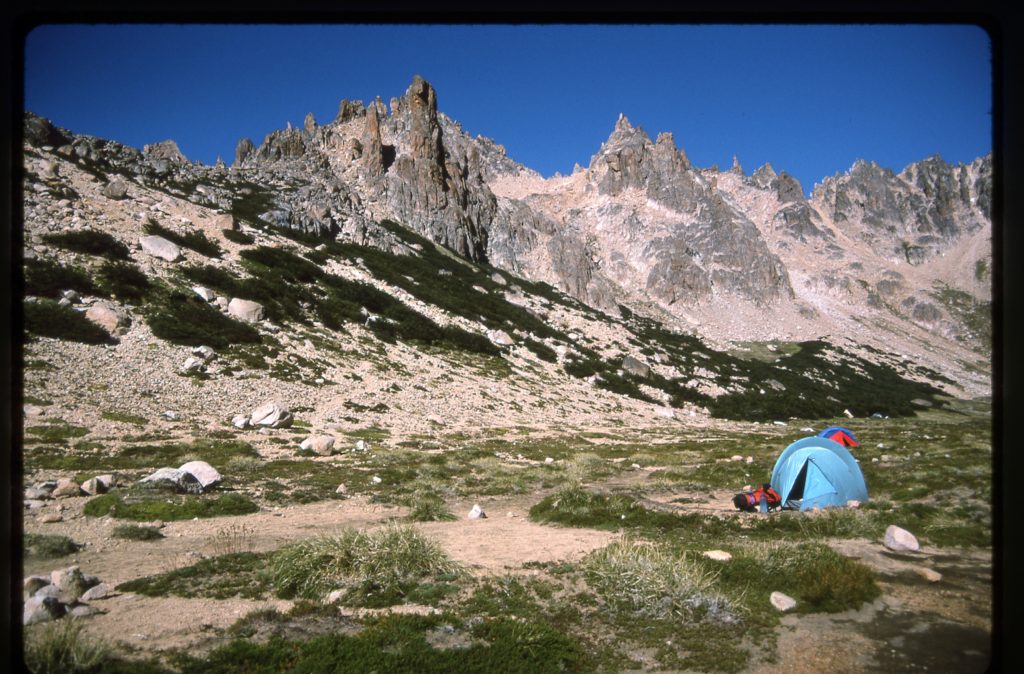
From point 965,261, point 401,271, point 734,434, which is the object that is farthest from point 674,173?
point 965,261

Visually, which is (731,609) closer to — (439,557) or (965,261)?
(439,557)

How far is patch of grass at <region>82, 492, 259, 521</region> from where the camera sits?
10898mm

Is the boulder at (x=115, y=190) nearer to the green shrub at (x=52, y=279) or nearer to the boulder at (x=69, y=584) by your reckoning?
the green shrub at (x=52, y=279)

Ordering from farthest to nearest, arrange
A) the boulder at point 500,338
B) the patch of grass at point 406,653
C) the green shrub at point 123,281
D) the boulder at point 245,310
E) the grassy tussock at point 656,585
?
the boulder at point 500,338 → the boulder at point 245,310 → the green shrub at point 123,281 → the grassy tussock at point 656,585 → the patch of grass at point 406,653

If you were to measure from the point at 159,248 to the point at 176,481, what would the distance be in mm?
31243

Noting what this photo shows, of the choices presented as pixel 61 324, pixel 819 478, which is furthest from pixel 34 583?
pixel 61 324

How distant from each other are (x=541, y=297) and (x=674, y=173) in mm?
86483

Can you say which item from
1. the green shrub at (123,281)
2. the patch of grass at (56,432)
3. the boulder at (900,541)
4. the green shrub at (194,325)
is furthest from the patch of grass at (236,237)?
the boulder at (900,541)

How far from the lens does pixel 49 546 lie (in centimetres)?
856

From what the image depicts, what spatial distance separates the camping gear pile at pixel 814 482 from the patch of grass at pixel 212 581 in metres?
12.1

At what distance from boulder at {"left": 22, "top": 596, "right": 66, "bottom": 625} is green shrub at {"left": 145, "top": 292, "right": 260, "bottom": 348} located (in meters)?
25.8

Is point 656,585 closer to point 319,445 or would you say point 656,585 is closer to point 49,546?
point 49,546

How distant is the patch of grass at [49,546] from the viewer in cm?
841

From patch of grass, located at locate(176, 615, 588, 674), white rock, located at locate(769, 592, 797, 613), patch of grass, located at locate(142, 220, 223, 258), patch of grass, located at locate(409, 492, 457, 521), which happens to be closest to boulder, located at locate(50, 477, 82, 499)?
patch of grass, located at locate(409, 492, 457, 521)
